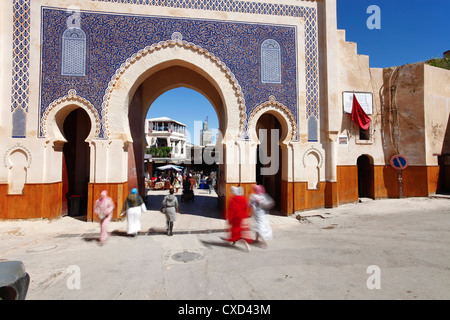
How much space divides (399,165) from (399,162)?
125 millimetres

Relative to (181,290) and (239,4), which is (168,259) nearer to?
(181,290)

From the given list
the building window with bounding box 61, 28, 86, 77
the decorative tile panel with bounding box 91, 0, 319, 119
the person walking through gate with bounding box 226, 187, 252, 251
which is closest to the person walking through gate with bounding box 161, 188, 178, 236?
the person walking through gate with bounding box 226, 187, 252, 251

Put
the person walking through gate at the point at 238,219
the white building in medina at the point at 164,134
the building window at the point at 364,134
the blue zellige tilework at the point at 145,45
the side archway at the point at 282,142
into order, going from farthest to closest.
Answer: the white building in medina at the point at 164,134
the building window at the point at 364,134
the side archway at the point at 282,142
the blue zellige tilework at the point at 145,45
the person walking through gate at the point at 238,219

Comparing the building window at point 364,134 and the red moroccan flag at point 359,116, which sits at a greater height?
the red moroccan flag at point 359,116

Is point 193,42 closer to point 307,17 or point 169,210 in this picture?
point 307,17

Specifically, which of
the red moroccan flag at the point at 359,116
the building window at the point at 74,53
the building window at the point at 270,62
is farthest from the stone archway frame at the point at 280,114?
the building window at the point at 74,53

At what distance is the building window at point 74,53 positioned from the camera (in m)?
8.24

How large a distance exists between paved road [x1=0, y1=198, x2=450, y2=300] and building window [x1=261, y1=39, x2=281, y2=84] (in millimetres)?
5116

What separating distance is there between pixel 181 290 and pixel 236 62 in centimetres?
751

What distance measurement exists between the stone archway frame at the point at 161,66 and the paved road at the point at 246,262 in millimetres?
3438

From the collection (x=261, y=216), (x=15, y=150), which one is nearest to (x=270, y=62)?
(x=261, y=216)

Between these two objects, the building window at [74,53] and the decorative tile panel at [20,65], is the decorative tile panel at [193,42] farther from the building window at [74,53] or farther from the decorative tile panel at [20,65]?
the decorative tile panel at [20,65]

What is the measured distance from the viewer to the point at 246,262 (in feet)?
15.5

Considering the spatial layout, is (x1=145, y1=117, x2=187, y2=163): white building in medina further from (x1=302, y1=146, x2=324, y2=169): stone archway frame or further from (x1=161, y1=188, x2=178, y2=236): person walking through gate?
(x1=161, y1=188, x2=178, y2=236): person walking through gate
